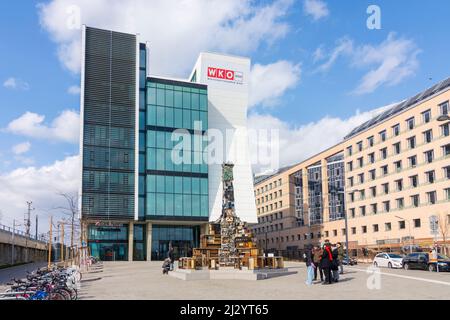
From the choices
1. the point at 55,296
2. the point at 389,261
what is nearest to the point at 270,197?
the point at 389,261

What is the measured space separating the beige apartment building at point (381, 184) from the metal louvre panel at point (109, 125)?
28.5 m

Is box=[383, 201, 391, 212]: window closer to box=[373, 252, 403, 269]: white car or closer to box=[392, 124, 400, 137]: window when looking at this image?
box=[392, 124, 400, 137]: window

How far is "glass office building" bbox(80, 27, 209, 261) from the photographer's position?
60781 mm

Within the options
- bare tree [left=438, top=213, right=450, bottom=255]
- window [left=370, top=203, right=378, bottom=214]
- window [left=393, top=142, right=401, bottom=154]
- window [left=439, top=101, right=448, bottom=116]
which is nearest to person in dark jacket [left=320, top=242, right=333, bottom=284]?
bare tree [left=438, top=213, right=450, bottom=255]

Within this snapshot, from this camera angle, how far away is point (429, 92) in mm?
58594

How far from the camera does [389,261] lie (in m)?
36.5

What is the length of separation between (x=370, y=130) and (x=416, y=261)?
1519 inches

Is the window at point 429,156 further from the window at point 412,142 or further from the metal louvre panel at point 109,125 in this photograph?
the metal louvre panel at point 109,125

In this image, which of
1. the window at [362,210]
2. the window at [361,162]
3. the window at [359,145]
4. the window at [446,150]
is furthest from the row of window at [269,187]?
the window at [446,150]

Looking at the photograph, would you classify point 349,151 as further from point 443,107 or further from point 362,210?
point 443,107

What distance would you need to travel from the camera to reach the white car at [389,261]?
1406 inches
